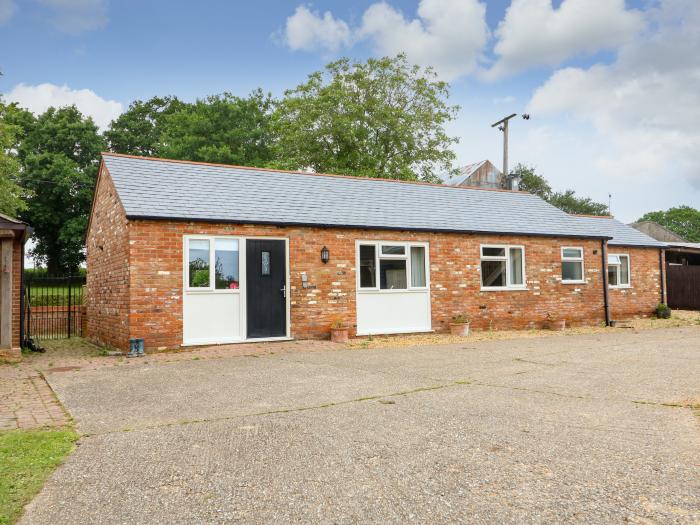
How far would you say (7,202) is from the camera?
22531 mm

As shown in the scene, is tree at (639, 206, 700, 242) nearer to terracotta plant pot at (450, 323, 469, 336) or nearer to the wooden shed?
terracotta plant pot at (450, 323, 469, 336)

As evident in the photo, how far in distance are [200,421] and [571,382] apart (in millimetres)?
4631

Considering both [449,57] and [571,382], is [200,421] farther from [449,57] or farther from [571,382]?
[449,57]

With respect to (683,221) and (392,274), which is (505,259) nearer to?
(392,274)

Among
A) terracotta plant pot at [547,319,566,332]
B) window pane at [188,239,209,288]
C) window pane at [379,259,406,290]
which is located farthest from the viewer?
terracotta plant pot at [547,319,566,332]

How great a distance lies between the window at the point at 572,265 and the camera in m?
15.8

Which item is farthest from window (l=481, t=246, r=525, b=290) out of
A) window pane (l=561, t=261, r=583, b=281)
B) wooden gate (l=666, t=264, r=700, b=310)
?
wooden gate (l=666, t=264, r=700, b=310)

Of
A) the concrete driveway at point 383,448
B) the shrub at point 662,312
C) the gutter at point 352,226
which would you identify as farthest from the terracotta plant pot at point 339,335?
the shrub at point 662,312

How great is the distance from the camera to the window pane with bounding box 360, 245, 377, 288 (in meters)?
12.9

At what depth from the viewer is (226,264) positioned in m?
11.3

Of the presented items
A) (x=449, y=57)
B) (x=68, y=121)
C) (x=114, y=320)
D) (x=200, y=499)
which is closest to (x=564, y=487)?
(x=200, y=499)

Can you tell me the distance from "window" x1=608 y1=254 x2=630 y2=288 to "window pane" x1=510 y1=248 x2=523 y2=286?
5.84m

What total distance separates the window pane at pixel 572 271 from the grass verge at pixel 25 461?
14785mm

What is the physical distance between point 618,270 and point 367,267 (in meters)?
11.6
